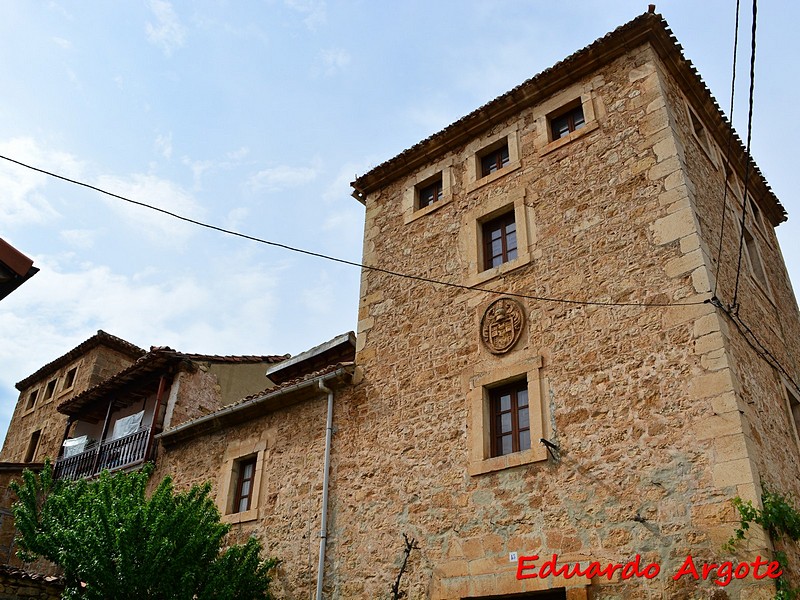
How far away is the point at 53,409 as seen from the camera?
22969 mm

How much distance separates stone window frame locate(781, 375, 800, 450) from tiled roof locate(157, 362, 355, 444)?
6154mm

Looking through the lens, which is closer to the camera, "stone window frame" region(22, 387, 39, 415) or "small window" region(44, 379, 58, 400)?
"small window" region(44, 379, 58, 400)

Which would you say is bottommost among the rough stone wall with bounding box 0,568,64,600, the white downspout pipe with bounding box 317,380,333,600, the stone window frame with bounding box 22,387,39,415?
the rough stone wall with bounding box 0,568,64,600

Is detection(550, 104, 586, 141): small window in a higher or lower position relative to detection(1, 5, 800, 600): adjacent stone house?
higher

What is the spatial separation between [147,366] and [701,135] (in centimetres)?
1205

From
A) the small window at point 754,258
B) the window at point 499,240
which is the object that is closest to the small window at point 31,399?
the window at point 499,240

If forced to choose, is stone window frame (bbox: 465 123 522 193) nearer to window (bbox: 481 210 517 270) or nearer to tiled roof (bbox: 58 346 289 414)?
window (bbox: 481 210 517 270)

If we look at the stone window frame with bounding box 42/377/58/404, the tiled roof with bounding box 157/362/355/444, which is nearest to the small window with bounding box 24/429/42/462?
the stone window frame with bounding box 42/377/58/404

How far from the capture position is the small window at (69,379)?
75.8ft

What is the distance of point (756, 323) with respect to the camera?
378 inches

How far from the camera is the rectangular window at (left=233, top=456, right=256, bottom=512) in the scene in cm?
1160

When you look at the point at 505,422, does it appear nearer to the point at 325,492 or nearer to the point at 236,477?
the point at 325,492

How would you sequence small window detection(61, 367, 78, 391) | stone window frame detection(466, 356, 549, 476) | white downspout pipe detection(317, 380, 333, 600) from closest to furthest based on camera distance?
1. stone window frame detection(466, 356, 549, 476)
2. white downspout pipe detection(317, 380, 333, 600)
3. small window detection(61, 367, 78, 391)

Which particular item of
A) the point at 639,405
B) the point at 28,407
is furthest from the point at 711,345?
the point at 28,407
